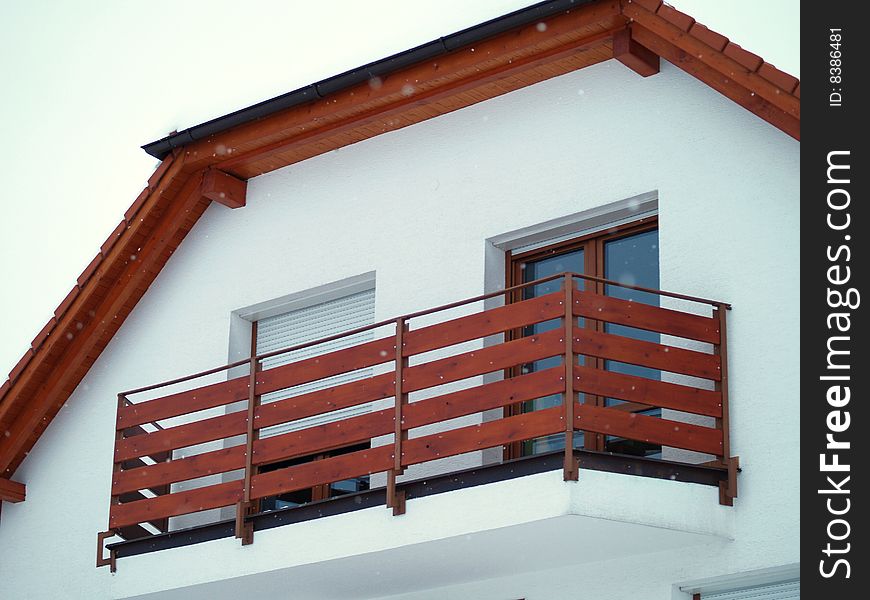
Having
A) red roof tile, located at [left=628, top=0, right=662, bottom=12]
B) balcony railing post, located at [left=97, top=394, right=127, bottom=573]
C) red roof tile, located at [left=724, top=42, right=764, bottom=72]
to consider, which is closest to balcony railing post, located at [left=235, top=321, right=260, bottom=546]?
balcony railing post, located at [left=97, top=394, right=127, bottom=573]

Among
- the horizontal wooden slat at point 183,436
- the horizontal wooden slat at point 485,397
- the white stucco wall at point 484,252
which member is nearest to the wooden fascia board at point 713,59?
the white stucco wall at point 484,252

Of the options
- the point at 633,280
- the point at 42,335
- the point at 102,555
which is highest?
the point at 42,335

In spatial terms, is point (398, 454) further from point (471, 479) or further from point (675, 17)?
point (675, 17)

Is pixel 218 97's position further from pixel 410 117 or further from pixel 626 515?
pixel 626 515

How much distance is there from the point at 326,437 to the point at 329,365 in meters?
0.62

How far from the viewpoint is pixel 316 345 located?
14305mm

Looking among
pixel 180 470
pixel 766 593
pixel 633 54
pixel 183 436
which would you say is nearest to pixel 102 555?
pixel 180 470

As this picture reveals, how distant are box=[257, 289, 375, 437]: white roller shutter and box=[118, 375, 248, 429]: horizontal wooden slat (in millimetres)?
→ 928

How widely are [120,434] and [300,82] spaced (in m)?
3.64

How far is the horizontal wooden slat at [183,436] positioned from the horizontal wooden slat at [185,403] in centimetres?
13

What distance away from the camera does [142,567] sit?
13.6 metres

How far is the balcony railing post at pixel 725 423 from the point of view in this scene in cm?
1113

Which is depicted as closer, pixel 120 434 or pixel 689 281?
pixel 689 281
